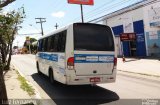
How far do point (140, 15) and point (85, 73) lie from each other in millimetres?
23766

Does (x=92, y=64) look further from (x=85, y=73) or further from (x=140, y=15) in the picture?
(x=140, y=15)

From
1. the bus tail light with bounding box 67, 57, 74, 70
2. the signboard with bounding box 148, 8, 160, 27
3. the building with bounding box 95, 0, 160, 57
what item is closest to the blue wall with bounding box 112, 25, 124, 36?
the building with bounding box 95, 0, 160, 57

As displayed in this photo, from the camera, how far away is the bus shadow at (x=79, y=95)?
10.4 meters

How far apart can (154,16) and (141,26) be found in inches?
115

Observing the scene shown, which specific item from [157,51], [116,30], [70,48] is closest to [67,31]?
[70,48]

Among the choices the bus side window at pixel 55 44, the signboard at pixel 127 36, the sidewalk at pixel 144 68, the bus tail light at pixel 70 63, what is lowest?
the sidewalk at pixel 144 68

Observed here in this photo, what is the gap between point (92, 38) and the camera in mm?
11609

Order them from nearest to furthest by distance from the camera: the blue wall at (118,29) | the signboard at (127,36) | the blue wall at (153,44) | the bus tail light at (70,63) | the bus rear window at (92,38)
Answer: the bus tail light at (70,63) < the bus rear window at (92,38) < the blue wall at (153,44) < the signboard at (127,36) < the blue wall at (118,29)

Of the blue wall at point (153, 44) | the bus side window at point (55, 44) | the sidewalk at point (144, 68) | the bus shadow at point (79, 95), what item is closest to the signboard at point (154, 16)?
the blue wall at point (153, 44)

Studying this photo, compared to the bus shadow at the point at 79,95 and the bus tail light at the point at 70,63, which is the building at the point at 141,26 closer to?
the bus shadow at the point at 79,95

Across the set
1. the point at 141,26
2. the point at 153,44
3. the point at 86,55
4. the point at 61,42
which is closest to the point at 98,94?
the point at 86,55

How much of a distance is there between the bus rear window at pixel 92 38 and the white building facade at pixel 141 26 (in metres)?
19.4

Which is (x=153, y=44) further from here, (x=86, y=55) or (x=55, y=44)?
(x=86, y=55)

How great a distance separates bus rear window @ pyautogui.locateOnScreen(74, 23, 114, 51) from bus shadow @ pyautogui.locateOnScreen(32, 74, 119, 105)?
1834mm
